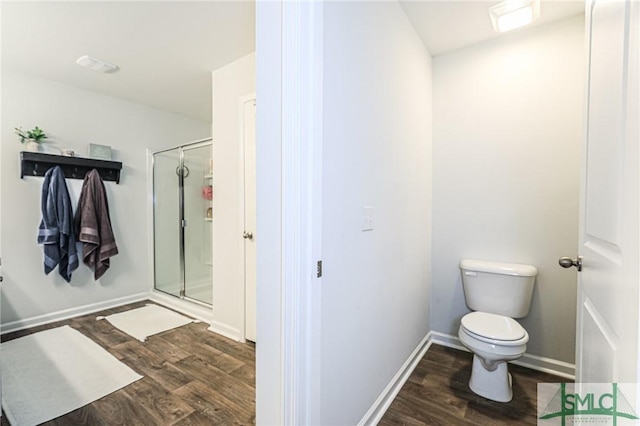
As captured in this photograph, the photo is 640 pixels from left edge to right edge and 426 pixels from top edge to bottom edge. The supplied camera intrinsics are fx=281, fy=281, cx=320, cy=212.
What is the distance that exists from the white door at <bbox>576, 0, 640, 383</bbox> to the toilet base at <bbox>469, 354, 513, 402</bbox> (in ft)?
2.28

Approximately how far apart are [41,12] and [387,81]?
2217 millimetres

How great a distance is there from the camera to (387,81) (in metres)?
1.56

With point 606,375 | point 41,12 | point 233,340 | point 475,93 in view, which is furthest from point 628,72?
point 41,12

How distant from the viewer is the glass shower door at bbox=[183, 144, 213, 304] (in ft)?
10.7

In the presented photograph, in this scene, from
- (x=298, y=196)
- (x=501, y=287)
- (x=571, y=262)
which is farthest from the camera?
(x=501, y=287)

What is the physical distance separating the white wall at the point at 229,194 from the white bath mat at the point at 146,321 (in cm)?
46

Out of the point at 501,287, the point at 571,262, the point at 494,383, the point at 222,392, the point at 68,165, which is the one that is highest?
the point at 68,165

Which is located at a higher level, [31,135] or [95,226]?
[31,135]

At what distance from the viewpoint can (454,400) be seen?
1654 mm

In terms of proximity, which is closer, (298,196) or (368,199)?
(298,196)

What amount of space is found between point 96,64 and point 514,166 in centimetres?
347

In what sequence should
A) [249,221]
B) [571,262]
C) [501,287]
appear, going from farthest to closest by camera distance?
[249,221]
[501,287]
[571,262]

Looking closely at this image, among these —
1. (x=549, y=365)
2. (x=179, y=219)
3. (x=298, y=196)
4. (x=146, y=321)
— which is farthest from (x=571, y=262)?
(x=179, y=219)

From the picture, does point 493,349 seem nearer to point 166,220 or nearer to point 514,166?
point 514,166
